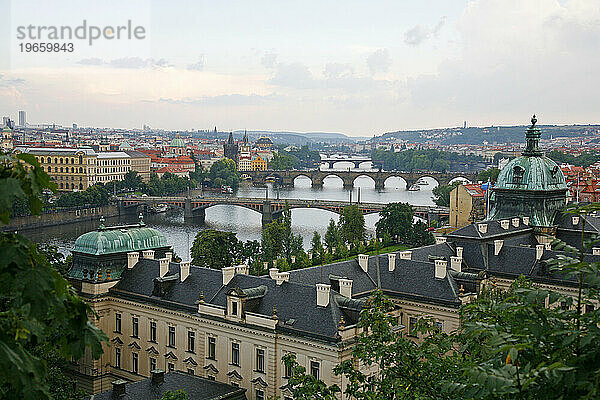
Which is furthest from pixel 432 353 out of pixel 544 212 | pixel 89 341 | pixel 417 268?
pixel 544 212

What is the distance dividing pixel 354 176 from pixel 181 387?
14085cm

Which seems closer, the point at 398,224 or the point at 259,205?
the point at 398,224

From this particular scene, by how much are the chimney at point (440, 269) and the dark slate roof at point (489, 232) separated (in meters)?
8.94

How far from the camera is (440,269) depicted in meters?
35.2

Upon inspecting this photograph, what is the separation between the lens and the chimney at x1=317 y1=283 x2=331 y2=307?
2895cm

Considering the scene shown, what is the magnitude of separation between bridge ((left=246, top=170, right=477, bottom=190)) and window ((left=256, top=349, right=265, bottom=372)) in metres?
122

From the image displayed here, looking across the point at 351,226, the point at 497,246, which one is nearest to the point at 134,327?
the point at 497,246

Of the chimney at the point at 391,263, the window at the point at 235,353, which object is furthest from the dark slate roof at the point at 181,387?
the chimney at the point at 391,263

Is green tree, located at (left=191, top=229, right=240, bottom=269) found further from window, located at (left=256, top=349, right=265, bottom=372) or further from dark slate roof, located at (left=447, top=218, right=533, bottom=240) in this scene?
window, located at (left=256, top=349, right=265, bottom=372)

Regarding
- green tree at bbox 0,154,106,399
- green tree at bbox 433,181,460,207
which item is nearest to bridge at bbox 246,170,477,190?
green tree at bbox 433,181,460,207

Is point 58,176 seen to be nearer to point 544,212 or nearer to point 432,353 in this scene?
point 544,212

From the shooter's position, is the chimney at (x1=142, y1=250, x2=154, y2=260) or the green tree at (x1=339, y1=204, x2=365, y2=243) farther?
the green tree at (x1=339, y1=204, x2=365, y2=243)

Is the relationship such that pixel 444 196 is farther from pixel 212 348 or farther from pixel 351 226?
pixel 212 348

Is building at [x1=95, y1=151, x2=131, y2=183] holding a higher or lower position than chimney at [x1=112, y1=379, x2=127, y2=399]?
higher
